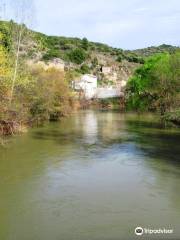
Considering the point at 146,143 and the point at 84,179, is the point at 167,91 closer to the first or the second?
the point at 146,143

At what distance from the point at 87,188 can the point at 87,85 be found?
9328cm

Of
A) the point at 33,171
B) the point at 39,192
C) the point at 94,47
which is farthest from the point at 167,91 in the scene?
the point at 94,47

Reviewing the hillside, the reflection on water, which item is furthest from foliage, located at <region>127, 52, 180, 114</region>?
the hillside

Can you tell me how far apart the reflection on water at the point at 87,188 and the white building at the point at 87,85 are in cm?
7118

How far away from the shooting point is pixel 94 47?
18138cm

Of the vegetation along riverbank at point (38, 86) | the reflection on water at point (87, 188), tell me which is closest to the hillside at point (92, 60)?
the vegetation along riverbank at point (38, 86)

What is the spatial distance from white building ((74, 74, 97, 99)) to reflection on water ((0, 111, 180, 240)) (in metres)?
71.2

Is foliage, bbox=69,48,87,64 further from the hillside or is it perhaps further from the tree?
the tree

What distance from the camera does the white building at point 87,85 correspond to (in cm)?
10650

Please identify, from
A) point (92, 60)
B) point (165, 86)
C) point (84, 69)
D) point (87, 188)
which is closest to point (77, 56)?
point (84, 69)

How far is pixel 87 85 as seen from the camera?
4441 inches

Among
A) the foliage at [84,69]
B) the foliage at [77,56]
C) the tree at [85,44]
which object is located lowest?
the foliage at [84,69]

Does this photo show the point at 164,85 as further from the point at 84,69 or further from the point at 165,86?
the point at 84,69

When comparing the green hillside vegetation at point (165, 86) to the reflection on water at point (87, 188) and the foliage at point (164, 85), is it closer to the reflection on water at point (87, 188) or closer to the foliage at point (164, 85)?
the foliage at point (164, 85)
